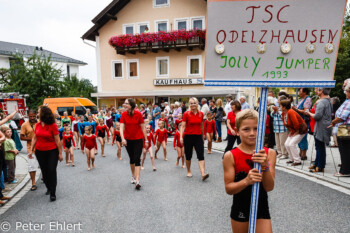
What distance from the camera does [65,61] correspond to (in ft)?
150

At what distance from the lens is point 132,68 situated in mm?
21891

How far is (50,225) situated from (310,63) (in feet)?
13.8

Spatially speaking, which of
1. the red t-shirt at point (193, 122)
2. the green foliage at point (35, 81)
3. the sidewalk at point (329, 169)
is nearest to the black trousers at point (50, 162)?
the red t-shirt at point (193, 122)

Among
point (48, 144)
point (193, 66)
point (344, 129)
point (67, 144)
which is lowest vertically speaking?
point (67, 144)

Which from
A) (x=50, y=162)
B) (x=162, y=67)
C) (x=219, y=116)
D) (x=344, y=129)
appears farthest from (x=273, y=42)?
(x=162, y=67)

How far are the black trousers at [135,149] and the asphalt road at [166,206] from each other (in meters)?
0.59

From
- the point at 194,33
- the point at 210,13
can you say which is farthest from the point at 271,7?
the point at 194,33

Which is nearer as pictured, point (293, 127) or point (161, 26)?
point (293, 127)

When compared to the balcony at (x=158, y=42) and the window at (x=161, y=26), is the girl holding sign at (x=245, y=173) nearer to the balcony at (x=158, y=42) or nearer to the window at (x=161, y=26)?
A: the balcony at (x=158, y=42)

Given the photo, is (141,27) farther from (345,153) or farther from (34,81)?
(345,153)

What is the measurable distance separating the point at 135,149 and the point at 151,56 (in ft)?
55.5

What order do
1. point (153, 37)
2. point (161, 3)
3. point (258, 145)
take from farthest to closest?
point (161, 3), point (153, 37), point (258, 145)

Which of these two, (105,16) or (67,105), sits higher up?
(105,16)

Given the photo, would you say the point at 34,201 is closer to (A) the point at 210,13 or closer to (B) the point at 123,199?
(B) the point at 123,199
